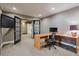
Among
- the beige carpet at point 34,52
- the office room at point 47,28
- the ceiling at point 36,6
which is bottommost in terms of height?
the beige carpet at point 34,52

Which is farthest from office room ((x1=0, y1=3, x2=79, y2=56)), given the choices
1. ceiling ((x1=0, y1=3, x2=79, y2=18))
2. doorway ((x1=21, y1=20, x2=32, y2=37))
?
doorway ((x1=21, y1=20, x2=32, y2=37))

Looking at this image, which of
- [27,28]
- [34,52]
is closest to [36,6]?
[34,52]

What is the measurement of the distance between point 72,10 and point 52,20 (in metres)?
1.58

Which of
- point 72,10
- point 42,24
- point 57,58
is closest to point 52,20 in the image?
point 42,24

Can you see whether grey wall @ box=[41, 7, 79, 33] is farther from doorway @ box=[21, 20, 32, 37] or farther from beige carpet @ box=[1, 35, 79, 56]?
doorway @ box=[21, 20, 32, 37]

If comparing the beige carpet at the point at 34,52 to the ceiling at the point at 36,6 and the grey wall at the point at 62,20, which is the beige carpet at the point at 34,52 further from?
the ceiling at the point at 36,6

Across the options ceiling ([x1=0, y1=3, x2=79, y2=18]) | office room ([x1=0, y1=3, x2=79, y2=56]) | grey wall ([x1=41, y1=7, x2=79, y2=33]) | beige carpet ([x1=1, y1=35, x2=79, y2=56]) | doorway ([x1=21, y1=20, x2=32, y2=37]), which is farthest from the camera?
doorway ([x1=21, y1=20, x2=32, y2=37])

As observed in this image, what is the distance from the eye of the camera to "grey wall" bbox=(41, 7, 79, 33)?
3.97 meters

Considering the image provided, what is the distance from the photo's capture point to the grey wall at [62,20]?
3.97 meters

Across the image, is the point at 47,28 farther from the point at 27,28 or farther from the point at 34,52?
the point at 27,28

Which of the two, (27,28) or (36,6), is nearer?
(36,6)

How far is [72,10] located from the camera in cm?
407

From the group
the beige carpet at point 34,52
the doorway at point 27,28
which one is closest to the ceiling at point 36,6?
the beige carpet at point 34,52

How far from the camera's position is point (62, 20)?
4734mm
